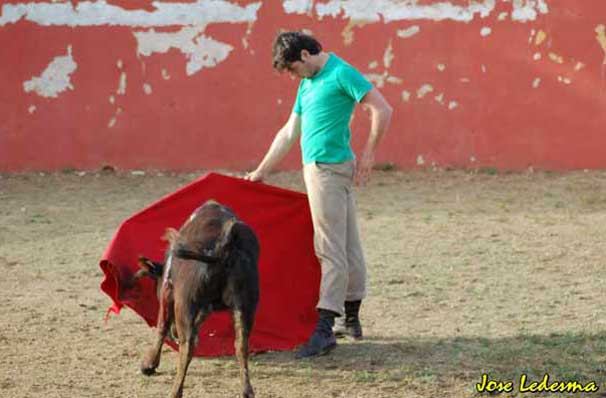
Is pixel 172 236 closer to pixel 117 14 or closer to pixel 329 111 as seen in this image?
pixel 329 111

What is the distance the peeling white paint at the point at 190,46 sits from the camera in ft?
45.8

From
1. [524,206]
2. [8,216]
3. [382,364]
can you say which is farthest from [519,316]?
[8,216]

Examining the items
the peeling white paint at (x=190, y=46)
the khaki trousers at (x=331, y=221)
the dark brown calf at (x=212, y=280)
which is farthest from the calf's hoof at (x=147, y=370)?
the peeling white paint at (x=190, y=46)

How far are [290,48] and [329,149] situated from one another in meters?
0.59

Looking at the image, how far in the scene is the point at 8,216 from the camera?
11.8 meters

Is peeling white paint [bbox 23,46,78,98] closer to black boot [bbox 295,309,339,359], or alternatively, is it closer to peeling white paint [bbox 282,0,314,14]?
peeling white paint [bbox 282,0,314,14]

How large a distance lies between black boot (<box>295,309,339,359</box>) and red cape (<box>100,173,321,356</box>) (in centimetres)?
16

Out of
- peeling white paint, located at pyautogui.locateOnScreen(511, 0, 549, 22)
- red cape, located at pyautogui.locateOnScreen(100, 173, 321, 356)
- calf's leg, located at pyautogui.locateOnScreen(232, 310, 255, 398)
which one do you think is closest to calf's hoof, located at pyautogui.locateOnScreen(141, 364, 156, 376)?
red cape, located at pyautogui.locateOnScreen(100, 173, 321, 356)

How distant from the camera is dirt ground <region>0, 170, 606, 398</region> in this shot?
20.8 ft

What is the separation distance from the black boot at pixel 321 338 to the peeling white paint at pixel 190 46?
7.74 meters

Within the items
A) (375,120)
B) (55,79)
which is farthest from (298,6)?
(375,120)

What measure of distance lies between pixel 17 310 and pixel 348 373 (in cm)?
270

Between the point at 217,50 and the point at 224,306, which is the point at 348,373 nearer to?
the point at 224,306

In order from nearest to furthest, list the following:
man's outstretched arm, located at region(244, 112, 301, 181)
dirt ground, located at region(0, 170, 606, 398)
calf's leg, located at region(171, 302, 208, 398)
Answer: calf's leg, located at region(171, 302, 208, 398), dirt ground, located at region(0, 170, 606, 398), man's outstretched arm, located at region(244, 112, 301, 181)
